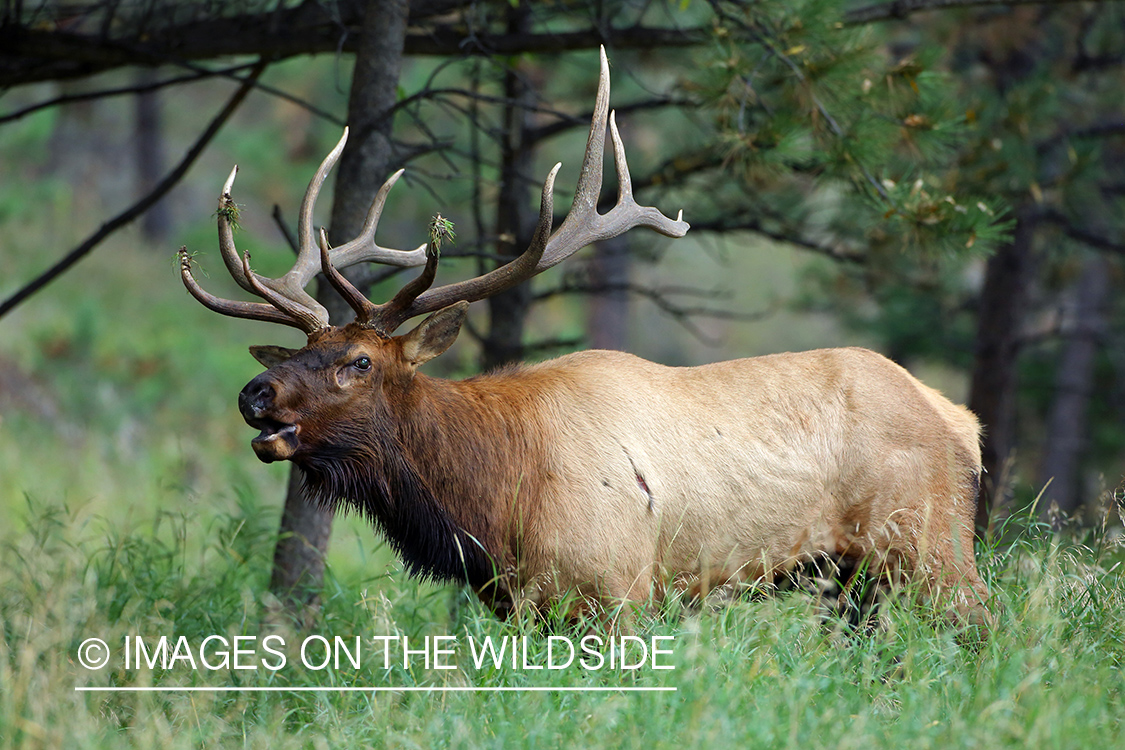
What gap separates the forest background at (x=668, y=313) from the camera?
3.32 m

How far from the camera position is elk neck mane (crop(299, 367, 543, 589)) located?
4031 mm

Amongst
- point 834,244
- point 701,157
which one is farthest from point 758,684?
point 834,244

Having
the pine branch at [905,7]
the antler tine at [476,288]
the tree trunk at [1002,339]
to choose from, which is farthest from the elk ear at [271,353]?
the tree trunk at [1002,339]

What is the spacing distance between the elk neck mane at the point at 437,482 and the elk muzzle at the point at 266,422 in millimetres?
244

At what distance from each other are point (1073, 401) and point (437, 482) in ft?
34.7

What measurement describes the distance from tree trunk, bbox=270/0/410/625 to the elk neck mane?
0.97 meters

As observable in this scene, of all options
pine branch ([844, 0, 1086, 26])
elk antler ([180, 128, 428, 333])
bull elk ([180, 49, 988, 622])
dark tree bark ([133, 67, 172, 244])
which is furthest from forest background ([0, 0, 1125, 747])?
dark tree bark ([133, 67, 172, 244])

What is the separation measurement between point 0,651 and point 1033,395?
44.2 ft

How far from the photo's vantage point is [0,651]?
3.79m

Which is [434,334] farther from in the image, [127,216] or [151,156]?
[151,156]

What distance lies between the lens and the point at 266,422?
3766mm

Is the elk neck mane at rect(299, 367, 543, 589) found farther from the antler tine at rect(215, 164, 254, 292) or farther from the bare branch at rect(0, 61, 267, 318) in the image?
the bare branch at rect(0, 61, 267, 318)

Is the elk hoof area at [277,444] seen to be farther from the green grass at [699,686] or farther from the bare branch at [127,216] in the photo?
the bare branch at [127,216]

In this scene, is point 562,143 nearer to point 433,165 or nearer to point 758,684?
point 433,165
